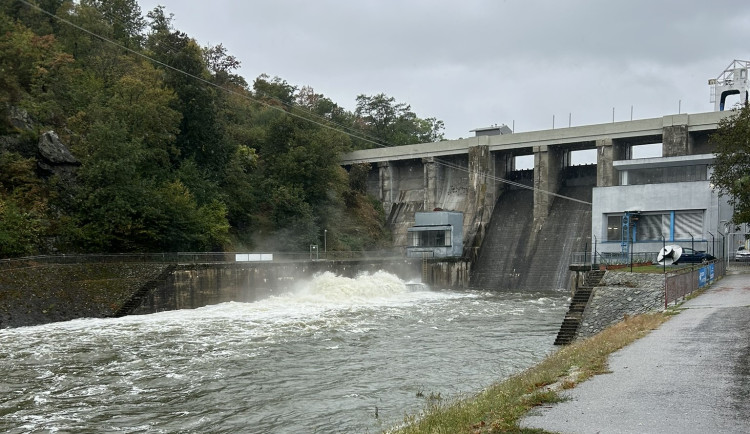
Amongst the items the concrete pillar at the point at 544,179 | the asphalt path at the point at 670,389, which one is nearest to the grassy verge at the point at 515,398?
the asphalt path at the point at 670,389

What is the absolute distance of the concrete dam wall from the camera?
52.3 metres

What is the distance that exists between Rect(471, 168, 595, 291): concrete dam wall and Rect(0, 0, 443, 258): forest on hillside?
488 inches

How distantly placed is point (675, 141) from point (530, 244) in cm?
1471

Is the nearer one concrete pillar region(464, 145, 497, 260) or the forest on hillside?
the forest on hillside

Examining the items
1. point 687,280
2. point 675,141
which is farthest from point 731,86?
point 687,280

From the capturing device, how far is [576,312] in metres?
25.5

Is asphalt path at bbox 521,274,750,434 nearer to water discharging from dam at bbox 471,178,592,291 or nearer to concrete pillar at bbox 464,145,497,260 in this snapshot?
water discharging from dam at bbox 471,178,592,291

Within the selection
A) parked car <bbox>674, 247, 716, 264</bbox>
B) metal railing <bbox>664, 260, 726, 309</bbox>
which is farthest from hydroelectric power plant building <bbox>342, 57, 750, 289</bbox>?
metal railing <bbox>664, 260, 726, 309</bbox>

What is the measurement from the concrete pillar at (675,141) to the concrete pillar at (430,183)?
2293 cm

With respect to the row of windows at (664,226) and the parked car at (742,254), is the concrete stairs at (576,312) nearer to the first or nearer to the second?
the row of windows at (664,226)

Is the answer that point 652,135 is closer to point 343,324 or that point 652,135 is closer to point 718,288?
point 718,288

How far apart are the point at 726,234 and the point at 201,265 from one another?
116 feet

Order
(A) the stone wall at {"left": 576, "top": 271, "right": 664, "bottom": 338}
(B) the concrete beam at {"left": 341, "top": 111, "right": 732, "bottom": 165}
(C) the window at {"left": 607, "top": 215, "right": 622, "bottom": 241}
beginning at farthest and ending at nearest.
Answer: (B) the concrete beam at {"left": 341, "top": 111, "right": 732, "bottom": 165} < (C) the window at {"left": 607, "top": 215, "right": 622, "bottom": 241} < (A) the stone wall at {"left": 576, "top": 271, "right": 664, "bottom": 338}

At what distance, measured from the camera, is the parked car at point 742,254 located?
4214 centimetres
